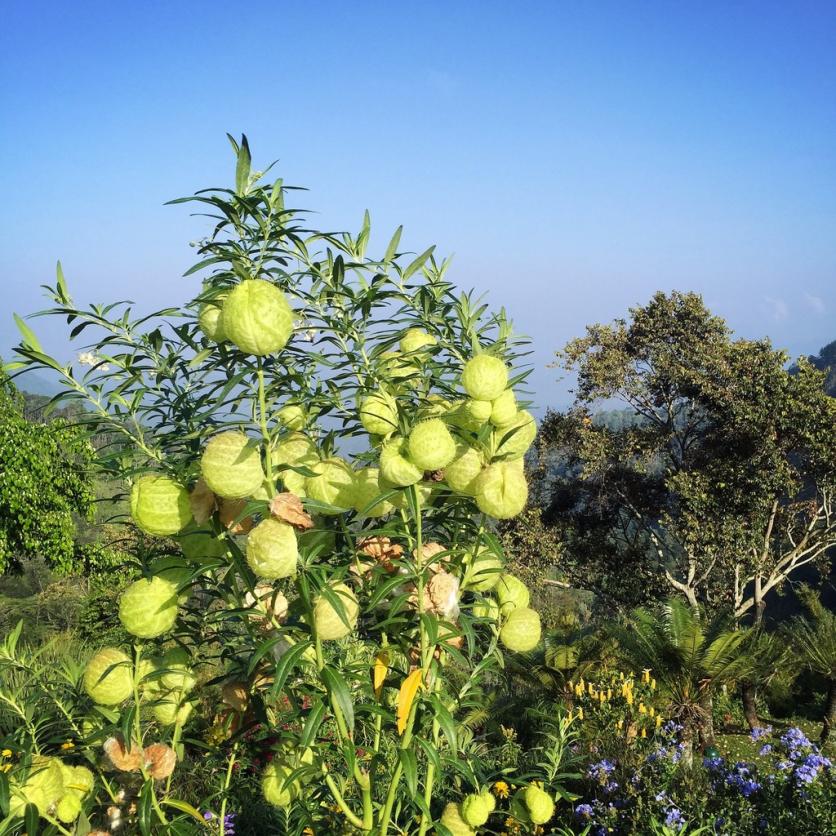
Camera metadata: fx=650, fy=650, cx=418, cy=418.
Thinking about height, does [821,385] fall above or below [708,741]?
above

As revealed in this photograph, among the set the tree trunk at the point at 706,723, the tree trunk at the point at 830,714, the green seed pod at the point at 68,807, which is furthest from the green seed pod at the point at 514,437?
the tree trunk at the point at 830,714

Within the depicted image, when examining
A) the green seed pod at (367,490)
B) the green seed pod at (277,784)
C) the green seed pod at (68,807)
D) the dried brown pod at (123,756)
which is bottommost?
the green seed pod at (68,807)

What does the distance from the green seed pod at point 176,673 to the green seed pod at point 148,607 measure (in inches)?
7.1

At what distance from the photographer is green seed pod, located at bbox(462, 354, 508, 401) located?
3.25 ft

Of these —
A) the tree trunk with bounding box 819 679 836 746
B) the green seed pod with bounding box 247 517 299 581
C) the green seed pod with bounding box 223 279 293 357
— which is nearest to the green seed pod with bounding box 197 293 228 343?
the green seed pod with bounding box 223 279 293 357

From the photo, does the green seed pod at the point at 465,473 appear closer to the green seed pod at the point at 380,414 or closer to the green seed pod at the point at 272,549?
the green seed pod at the point at 380,414

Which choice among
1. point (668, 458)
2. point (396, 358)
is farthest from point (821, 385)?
point (396, 358)

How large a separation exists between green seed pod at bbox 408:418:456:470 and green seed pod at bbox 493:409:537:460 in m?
0.17

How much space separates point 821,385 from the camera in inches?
372

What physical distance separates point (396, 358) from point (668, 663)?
7.04m

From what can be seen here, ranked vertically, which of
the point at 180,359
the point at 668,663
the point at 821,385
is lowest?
the point at 668,663

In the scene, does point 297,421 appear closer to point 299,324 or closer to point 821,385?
point 299,324

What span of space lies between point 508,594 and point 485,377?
0.50 m

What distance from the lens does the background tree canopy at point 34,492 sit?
9328mm
